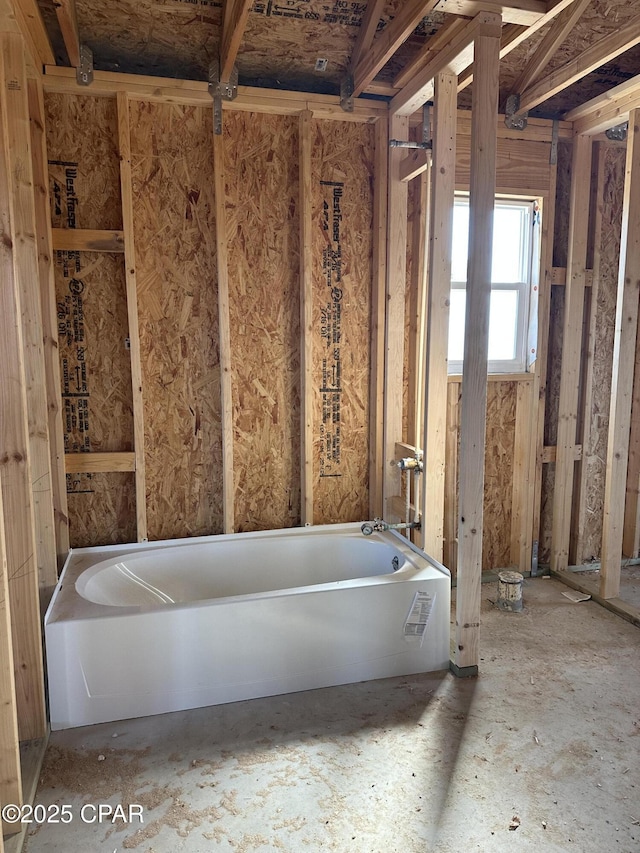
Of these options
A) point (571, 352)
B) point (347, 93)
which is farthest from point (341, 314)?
point (571, 352)

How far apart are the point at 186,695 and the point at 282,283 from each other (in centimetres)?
208

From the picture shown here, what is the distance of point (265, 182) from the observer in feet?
10.4

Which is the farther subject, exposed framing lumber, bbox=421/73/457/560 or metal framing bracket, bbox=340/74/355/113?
metal framing bracket, bbox=340/74/355/113

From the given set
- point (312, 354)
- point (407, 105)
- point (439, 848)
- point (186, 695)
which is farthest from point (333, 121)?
point (439, 848)

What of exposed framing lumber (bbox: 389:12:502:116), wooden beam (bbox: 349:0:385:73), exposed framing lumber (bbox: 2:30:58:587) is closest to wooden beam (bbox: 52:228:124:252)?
exposed framing lumber (bbox: 2:30:58:587)

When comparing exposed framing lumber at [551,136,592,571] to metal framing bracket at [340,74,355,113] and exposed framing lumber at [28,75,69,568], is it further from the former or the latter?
exposed framing lumber at [28,75,69,568]

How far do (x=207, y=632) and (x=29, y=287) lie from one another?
61.5 inches

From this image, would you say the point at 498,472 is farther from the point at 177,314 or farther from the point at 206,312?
the point at 177,314

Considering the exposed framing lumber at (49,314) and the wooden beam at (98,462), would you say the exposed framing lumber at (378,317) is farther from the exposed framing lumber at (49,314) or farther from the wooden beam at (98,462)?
the exposed framing lumber at (49,314)

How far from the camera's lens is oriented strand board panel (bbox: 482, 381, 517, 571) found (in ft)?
11.9

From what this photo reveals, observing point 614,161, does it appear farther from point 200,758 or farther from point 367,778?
point 200,758

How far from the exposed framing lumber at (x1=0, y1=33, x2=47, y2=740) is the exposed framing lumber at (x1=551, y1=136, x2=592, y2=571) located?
9.68 feet

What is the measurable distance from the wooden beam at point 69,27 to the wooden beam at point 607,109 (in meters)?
2.59

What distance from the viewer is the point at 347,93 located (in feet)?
10.2
